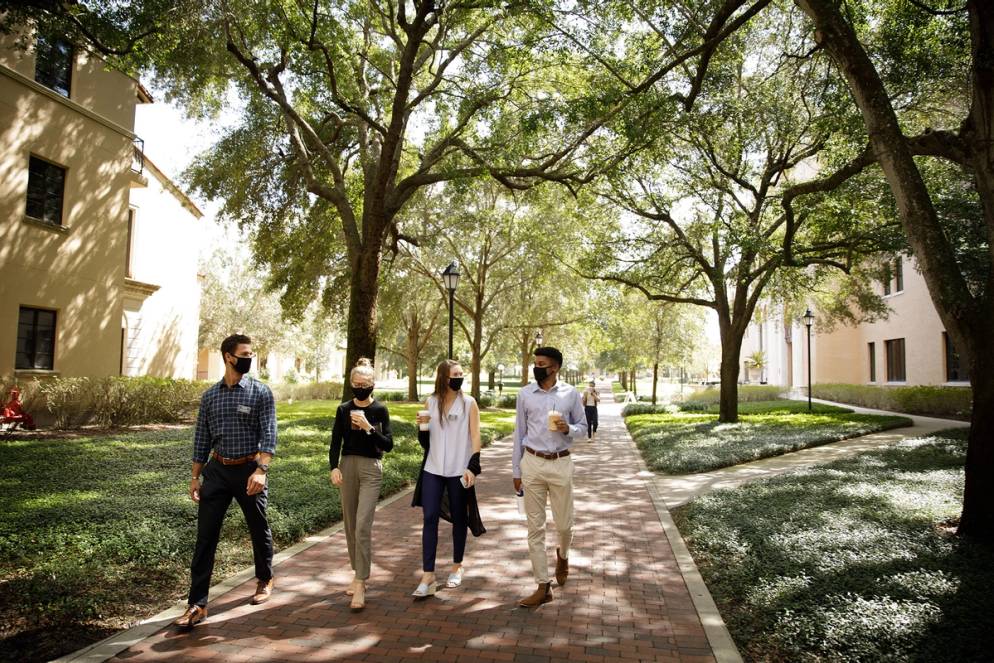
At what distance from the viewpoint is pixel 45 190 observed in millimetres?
15961

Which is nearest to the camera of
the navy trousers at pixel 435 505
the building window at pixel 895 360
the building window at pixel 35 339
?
the navy trousers at pixel 435 505

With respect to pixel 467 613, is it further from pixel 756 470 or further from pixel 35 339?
pixel 35 339

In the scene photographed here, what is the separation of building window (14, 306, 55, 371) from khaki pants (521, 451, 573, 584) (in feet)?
51.5

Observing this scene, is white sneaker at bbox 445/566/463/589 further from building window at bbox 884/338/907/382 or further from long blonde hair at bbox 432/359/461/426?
building window at bbox 884/338/907/382

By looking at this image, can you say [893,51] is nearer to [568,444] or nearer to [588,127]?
[588,127]

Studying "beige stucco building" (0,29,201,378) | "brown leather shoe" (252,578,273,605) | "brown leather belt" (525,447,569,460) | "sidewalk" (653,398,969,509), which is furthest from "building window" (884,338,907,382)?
"beige stucco building" (0,29,201,378)

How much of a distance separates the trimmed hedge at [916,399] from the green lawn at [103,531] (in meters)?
17.8

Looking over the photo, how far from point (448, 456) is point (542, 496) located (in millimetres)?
856

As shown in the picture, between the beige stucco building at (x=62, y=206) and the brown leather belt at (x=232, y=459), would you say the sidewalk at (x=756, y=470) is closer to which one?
the brown leather belt at (x=232, y=459)

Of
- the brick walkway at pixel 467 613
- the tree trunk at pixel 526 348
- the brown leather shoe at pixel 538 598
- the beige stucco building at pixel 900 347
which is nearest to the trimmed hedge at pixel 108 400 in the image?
the brick walkway at pixel 467 613

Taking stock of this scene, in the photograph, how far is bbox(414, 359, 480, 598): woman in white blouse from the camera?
5078 mm

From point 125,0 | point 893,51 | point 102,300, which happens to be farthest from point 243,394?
point 102,300

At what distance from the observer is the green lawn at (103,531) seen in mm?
4371

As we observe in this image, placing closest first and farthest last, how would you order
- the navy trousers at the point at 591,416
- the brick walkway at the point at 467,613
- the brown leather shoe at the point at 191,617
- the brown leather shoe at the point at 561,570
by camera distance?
the brick walkway at the point at 467,613 < the brown leather shoe at the point at 191,617 < the brown leather shoe at the point at 561,570 < the navy trousers at the point at 591,416
